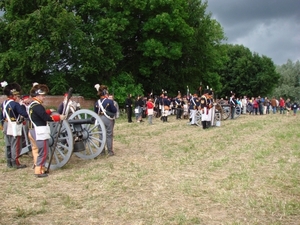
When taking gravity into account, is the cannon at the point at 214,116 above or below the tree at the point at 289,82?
below

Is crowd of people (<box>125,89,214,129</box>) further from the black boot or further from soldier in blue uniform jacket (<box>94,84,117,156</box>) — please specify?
the black boot

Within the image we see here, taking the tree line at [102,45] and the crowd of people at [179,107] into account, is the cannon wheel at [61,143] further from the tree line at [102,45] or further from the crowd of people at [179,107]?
the tree line at [102,45]

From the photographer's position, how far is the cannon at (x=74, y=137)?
771 centimetres

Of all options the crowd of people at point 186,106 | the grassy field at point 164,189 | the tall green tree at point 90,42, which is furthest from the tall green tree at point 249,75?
the grassy field at point 164,189

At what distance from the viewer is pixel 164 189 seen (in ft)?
19.5

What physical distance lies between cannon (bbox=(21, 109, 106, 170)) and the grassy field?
0.28 metres

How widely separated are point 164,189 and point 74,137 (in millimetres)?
3207

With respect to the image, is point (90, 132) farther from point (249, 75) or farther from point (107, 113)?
point (249, 75)

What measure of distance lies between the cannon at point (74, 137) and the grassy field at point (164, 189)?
281 mm

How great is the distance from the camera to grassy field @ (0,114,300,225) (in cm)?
471

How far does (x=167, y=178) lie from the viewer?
671 centimetres

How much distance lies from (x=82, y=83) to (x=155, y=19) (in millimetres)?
7439

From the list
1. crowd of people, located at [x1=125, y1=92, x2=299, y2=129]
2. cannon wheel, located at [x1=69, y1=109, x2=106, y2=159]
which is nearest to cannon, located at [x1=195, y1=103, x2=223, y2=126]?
crowd of people, located at [x1=125, y1=92, x2=299, y2=129]

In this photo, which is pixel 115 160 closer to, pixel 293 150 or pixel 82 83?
pixel 293 150
